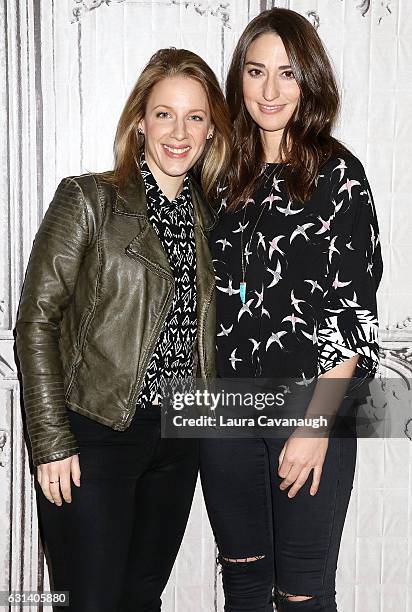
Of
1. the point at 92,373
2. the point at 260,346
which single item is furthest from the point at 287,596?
the point at 92,373

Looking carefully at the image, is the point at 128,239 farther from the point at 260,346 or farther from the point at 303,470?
the point at 303,470

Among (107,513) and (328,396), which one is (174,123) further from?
(107,513)

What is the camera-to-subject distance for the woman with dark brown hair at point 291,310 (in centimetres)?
179

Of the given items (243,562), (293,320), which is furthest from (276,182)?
(243,562)

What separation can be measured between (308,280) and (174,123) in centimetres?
53

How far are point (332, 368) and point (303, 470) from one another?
271 millimetres

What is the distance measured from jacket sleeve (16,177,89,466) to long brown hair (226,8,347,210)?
1.63 ft

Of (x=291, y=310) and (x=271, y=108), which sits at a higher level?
(x=271, y=108)

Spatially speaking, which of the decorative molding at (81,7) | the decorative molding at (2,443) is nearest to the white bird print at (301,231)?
the decorative molding at (81,7)

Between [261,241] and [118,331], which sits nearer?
[118,331]

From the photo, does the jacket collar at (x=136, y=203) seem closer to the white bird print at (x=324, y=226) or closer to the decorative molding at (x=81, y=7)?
the white bird print at (x=324, y=226)

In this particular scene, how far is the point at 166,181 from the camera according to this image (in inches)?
74.5

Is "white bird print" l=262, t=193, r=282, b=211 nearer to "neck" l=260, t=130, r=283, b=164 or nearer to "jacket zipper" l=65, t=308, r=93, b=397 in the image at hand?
"neck" l=260, t=130, r=283, b=164

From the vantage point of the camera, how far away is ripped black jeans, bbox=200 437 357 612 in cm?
184
